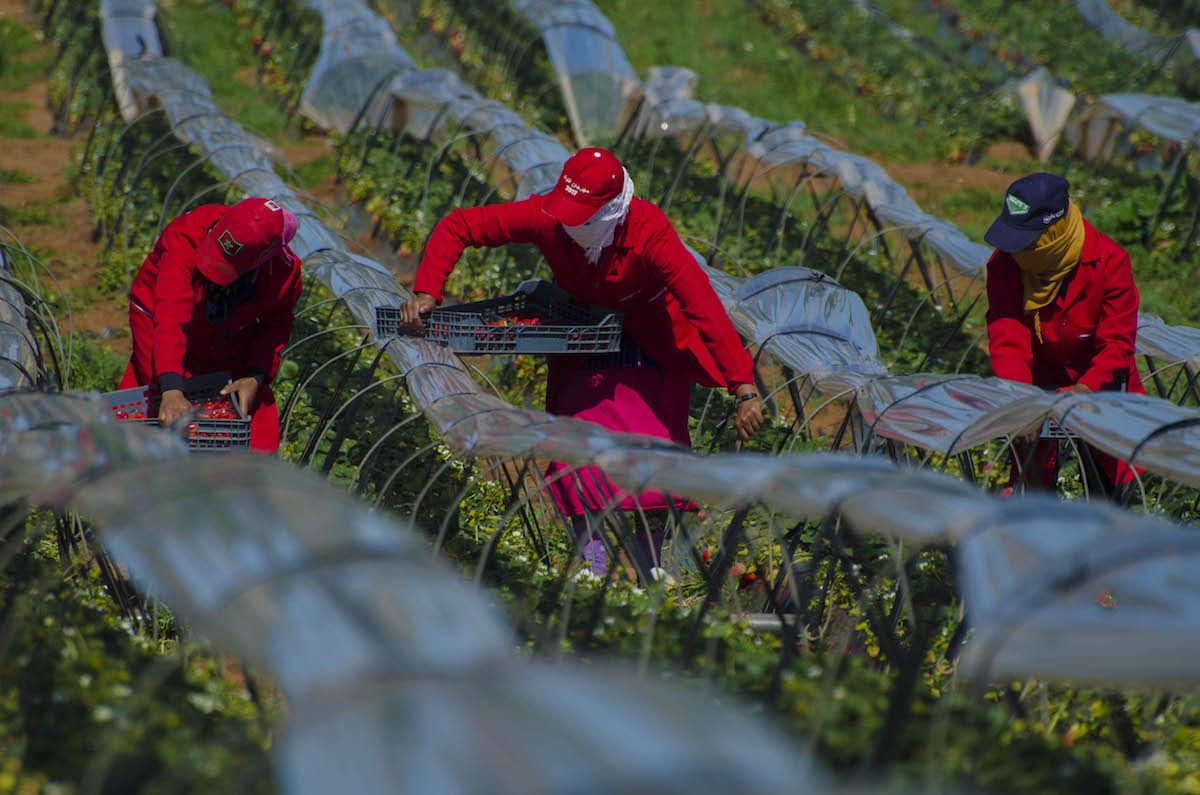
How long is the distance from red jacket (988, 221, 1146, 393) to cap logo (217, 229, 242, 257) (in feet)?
7.34

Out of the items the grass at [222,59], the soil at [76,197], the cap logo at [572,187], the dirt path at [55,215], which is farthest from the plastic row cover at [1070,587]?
the grass at [222,59]

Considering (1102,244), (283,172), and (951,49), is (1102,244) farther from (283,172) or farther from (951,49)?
(951,49)

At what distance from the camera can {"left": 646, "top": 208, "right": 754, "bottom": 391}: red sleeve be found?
12.9 feet

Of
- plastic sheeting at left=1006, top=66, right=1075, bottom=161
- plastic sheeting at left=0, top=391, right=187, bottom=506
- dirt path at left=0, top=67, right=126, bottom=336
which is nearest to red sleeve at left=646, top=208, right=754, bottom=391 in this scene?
plastic sheeting at left=0, top=391, right=187, bottom=506

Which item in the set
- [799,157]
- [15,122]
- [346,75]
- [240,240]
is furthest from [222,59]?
[240,240]

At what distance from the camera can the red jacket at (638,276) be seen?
12.8 feet

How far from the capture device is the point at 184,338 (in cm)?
394

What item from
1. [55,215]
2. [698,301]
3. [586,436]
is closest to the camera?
[586,436]

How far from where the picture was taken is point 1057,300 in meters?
4.19

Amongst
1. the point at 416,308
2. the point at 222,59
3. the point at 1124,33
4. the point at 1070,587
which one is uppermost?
the point at 1124,33

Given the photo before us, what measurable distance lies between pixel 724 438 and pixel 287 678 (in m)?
3.71

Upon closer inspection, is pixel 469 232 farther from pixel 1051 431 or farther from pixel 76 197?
pixel 76 197

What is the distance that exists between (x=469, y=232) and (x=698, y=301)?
690 millimetres

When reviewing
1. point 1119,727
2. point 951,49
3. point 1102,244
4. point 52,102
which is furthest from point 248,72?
point 1119,727
